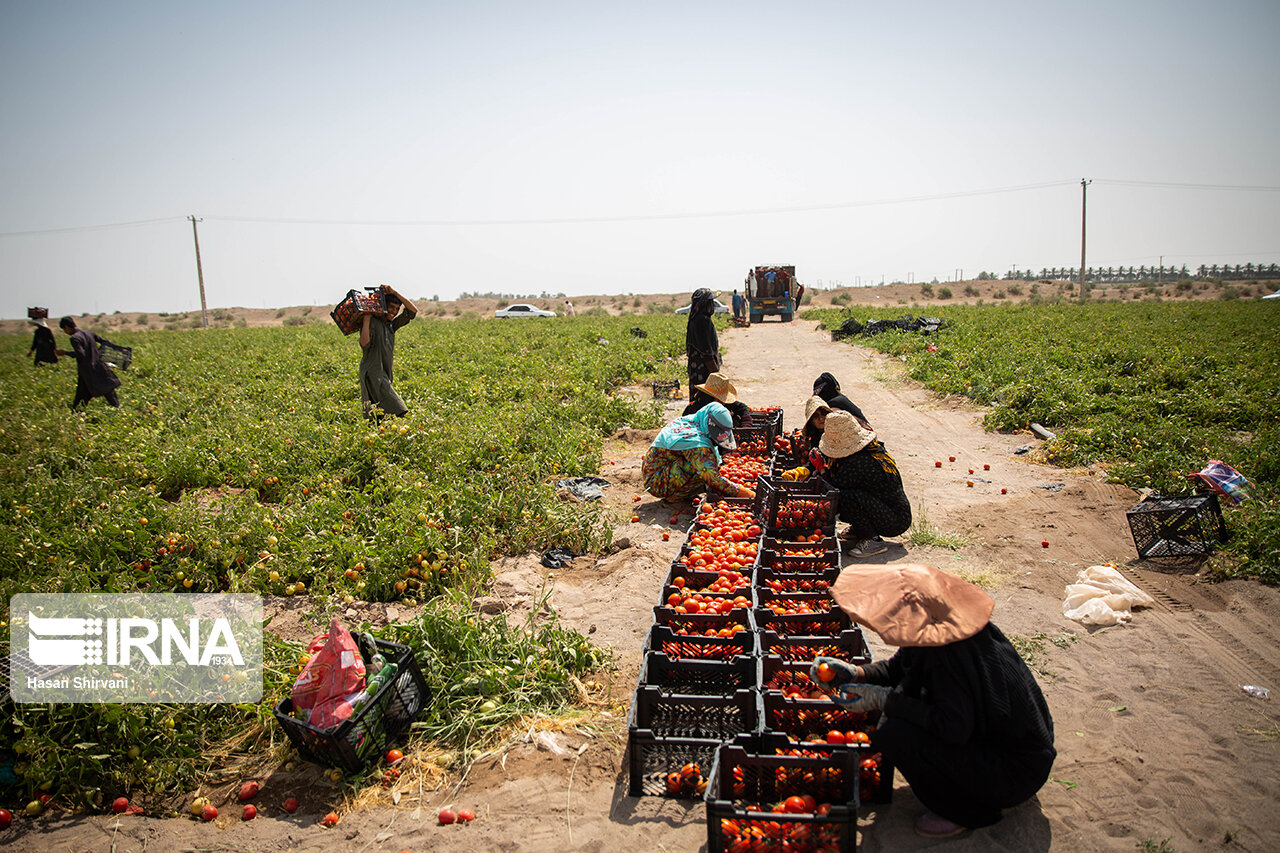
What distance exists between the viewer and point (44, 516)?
5.66 metres

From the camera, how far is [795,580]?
4875 millimetres

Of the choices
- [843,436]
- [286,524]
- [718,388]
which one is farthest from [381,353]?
[843,436]

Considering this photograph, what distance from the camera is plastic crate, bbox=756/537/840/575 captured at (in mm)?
5094

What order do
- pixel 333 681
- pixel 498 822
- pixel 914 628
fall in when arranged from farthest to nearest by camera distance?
pixel 333 681 < pixel 498 822 < pixel 914 628

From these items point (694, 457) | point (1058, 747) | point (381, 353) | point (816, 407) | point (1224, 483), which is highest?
point (381, 353)

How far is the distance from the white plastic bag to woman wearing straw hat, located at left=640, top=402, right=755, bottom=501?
9.12 ft

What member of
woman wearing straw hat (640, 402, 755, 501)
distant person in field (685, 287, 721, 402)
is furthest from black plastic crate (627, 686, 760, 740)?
distant person in field (685, 287, 721, 402)

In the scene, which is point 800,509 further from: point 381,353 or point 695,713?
point 381,353

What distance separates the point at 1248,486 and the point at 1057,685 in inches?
136

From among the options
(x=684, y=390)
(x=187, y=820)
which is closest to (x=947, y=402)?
(x=684, y=390)

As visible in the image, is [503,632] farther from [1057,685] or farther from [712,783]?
[1057,685]

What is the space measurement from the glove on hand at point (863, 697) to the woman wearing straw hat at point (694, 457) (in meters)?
3.70

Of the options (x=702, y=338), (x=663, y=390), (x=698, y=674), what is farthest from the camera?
(x=663, y=390)

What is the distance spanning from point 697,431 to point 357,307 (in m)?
4.38
